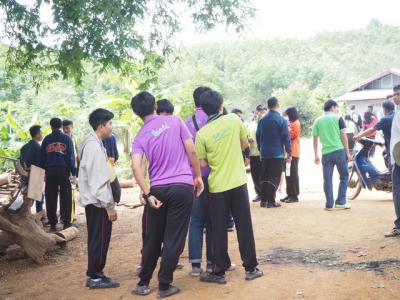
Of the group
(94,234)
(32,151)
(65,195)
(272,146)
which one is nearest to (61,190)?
(65,195)

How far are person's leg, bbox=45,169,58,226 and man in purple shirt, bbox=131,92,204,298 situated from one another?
4199 millimetres

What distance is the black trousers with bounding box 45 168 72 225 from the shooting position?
8.40 metres

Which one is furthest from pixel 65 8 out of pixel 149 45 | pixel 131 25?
pixel 149 45

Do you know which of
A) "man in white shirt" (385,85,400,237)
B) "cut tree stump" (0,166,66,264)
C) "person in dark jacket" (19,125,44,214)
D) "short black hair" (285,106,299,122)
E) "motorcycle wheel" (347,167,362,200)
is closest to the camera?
"man in white shirt" (385,85,400,237)

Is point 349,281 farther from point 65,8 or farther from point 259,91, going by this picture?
point 259,91

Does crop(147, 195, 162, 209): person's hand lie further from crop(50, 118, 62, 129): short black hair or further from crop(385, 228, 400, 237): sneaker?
crop(50, 118, 62, 129): short black hair

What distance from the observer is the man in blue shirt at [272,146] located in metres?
9.07

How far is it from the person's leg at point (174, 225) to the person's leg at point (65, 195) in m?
4.25

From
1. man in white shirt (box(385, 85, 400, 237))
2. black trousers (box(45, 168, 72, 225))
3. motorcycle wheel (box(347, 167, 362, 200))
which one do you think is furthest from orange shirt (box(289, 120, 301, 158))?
black trousers (box(45, 168, 72, 225))

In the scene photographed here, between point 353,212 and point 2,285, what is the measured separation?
546 centimetres

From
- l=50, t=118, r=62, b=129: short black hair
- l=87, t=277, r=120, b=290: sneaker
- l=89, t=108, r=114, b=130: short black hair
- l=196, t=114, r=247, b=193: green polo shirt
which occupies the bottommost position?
l=87, t=277, r=120, b=290: sneaker

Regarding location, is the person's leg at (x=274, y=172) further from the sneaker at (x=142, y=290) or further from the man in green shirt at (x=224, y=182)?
the sneaker at (x=142, y=290)

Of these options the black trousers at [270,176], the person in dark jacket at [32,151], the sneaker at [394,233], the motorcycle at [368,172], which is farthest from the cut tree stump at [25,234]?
the motorcycle at [368,172]

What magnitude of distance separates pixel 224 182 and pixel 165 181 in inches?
24.7
